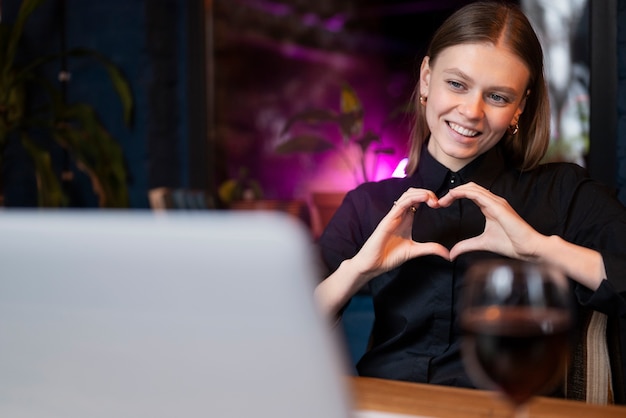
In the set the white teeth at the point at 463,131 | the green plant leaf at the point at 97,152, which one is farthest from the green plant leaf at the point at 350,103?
the white teeth at the point at 463,131

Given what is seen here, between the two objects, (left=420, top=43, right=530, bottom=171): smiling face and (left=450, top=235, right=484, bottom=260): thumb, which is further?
(left=420, top=43, right=530, bottom=171): smiling face

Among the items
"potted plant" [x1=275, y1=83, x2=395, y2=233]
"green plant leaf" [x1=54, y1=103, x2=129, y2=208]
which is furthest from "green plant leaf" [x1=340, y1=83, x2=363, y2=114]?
"green plant leaf" [x1=54, y1=103, x2=129, y2=208]

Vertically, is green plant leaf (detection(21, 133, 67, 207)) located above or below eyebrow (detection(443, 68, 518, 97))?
below

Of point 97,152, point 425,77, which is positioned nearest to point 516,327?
point 425,77

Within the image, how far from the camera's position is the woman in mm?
1327

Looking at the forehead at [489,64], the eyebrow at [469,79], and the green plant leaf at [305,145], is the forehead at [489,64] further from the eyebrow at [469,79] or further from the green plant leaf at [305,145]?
the green plant leaf at [305,145]

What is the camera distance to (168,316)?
0.40 metres

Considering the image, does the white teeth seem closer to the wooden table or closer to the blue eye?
the blue eye

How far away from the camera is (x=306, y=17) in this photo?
516cm

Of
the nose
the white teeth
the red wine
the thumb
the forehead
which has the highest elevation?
the forehead

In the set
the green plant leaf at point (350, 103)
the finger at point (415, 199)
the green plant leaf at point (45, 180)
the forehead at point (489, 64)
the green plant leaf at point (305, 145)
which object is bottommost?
the green plant leaf at point (45, 180)

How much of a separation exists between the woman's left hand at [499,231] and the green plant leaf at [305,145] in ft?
6.73

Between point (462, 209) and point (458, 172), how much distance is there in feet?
0.23

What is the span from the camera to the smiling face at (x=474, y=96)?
1.44 meters
